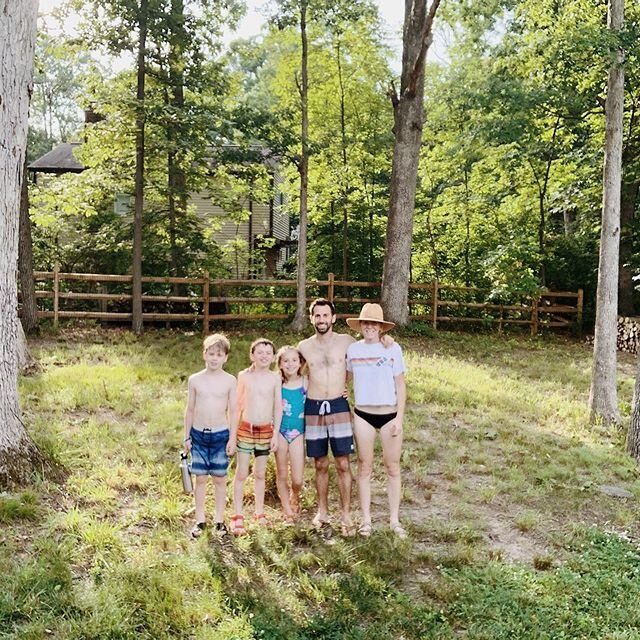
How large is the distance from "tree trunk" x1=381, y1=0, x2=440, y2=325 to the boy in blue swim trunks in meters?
9.85

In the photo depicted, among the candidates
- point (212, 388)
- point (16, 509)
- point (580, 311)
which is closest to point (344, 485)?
point (212, 388)

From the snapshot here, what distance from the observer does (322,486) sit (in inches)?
172

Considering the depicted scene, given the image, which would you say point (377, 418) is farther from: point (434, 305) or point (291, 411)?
point (434, 305)

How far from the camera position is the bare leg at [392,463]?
4.23 meters

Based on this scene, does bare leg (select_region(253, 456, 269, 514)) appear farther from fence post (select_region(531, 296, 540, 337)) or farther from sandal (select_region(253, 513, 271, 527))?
fence post (select_region(531, 296, 540, 337))

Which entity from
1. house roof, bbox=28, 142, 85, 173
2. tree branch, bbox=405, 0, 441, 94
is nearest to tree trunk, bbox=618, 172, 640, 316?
tree branch, bbox=405, 0, 441, 94

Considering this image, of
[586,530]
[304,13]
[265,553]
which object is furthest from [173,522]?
[304,13]

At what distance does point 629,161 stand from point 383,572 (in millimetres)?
14458

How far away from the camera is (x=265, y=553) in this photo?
152 inches

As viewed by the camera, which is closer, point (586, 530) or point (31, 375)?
point (586, 530)

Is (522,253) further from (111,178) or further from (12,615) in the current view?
(12,615)

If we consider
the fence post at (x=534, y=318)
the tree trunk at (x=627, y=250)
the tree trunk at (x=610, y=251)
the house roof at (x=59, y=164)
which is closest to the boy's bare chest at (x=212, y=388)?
the tree trunk at (x=610, y=251)

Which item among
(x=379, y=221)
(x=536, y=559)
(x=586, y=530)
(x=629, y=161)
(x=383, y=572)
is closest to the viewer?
(x=383, y=572)

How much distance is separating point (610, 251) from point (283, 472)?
5.25 meters
